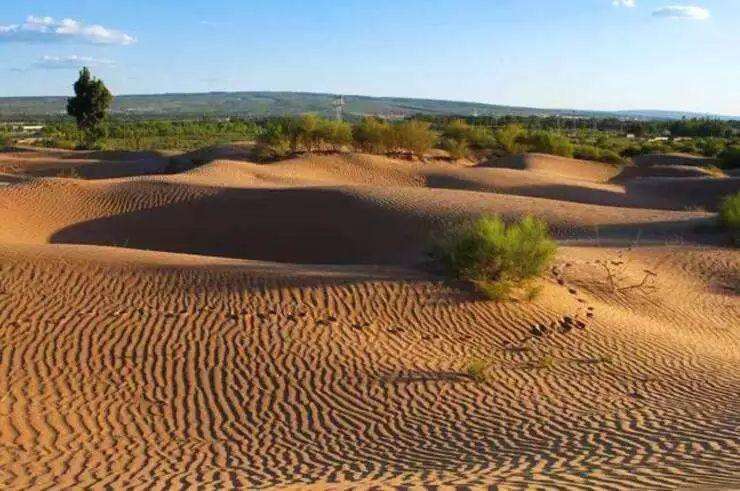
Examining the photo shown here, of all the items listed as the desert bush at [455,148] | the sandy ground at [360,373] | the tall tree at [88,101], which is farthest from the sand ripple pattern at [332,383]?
the tall tree at [88,101]

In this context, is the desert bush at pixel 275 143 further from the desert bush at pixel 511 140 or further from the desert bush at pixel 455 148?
the desert bush at pixel 511 140

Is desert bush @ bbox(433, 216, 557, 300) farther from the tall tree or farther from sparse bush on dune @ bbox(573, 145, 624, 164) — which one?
the tall tree

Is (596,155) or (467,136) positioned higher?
(467,136)

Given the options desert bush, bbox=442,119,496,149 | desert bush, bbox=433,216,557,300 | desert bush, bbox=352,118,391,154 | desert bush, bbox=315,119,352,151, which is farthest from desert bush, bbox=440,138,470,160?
desert bush, bbox=433,216,557,300

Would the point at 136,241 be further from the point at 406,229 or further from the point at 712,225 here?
the point at 712,225

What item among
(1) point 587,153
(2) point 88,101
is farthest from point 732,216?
(2) point 88,101

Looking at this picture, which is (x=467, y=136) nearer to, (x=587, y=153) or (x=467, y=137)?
(x=467, y=137)
